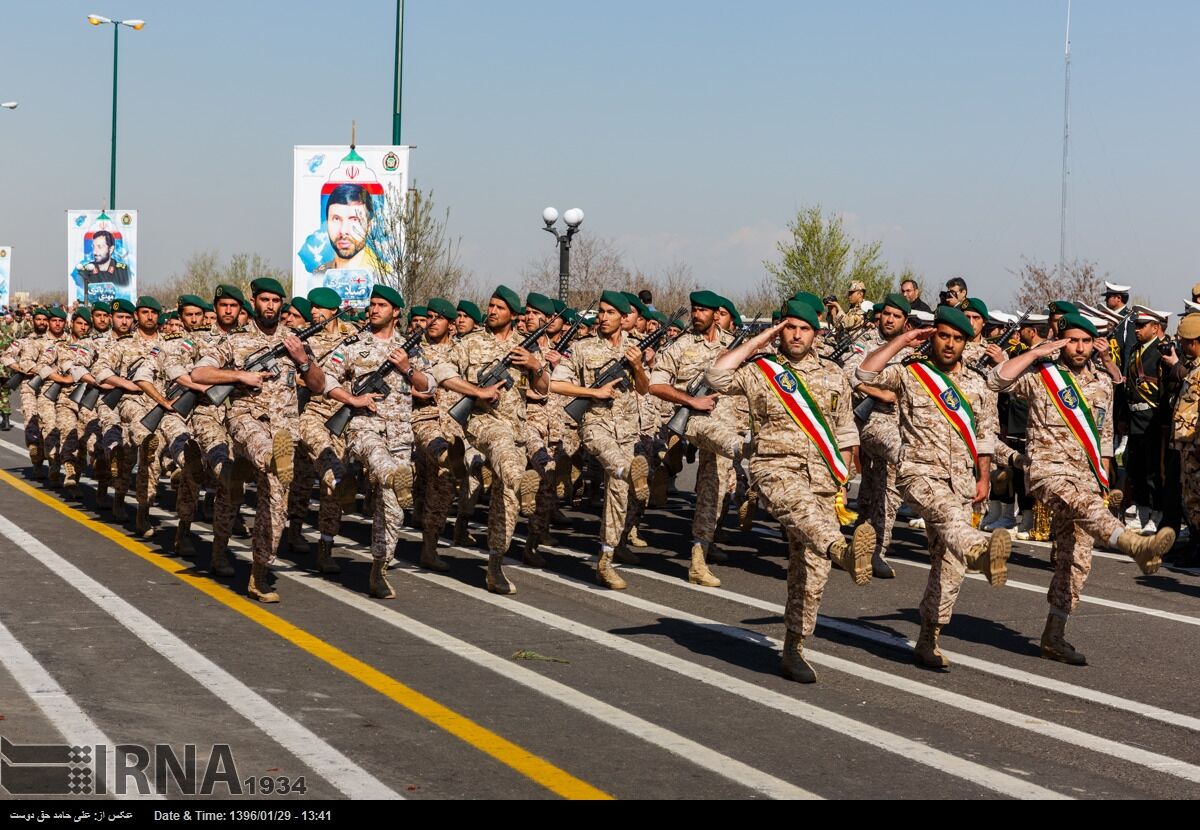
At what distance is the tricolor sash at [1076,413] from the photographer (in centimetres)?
973

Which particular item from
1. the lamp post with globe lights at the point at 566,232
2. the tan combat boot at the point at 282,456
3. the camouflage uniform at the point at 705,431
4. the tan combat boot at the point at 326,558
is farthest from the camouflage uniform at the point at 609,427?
the lamp post with globe lights at the point at 566,232

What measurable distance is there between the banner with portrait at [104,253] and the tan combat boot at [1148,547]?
3446 centimetres

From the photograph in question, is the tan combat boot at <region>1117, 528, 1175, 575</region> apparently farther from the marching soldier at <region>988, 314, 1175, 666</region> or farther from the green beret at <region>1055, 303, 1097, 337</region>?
the green beret at <region>1055, 303, 1097, 337</region>

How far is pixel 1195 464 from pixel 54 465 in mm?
12939

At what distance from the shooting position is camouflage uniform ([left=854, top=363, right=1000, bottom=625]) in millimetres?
8953

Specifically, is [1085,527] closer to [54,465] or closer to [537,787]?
[537,787]

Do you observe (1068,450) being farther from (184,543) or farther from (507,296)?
(184,543)

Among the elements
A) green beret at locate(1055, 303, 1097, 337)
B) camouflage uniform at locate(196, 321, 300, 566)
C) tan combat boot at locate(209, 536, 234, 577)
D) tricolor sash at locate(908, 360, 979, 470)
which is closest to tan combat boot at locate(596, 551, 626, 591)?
camouflage uniform at locate(196, 321, 300, 566)

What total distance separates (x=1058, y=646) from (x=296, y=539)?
7.06 m

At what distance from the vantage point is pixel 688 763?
6762mm

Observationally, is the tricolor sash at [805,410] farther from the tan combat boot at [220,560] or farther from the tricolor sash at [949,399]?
the tan combat boot at [220,560]

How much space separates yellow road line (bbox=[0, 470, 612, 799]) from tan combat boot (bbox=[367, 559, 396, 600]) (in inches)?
34.5

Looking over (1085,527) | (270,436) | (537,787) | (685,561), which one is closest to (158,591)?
(270,436)

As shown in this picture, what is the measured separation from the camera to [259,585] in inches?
432
